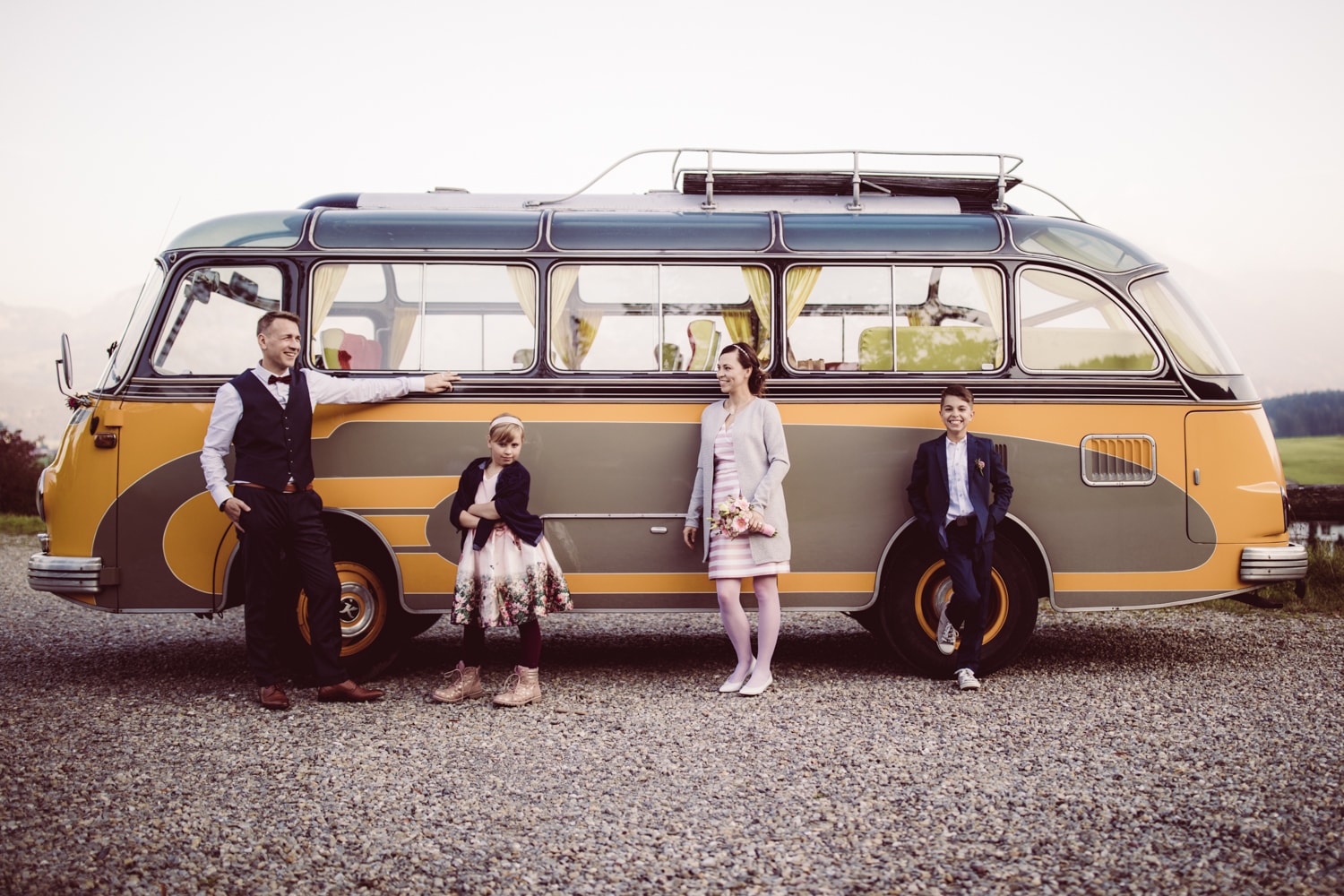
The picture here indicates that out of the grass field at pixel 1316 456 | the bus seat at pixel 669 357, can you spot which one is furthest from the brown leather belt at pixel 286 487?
the grass field at pixel 1316 456

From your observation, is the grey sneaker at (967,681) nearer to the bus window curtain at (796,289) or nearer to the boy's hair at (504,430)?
the bus window curtain at (796,289)

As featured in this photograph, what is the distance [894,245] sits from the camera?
629 cm

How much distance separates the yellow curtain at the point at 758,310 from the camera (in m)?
6.23

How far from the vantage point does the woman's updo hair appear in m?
5.70

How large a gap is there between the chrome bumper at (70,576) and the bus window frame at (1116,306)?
5661mm

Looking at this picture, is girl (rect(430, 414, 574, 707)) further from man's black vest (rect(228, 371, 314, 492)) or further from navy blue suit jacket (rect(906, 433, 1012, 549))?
navy blue suit jacket (rect(906, 433, 1012, 549))

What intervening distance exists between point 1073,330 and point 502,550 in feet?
12.2

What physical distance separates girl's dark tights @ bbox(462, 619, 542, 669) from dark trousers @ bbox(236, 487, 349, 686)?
69 cm

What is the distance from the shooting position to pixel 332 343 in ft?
20.2

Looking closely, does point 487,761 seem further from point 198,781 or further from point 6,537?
point 6,537

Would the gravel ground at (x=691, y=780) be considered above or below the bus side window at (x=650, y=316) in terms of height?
below

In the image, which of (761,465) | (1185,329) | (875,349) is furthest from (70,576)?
(1185,329)

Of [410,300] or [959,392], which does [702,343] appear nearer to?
[959,392]

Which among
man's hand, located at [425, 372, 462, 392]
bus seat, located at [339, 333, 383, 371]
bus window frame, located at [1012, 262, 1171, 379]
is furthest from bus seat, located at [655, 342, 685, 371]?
bus window frame, located at [1012, 262, 1171, 379]
